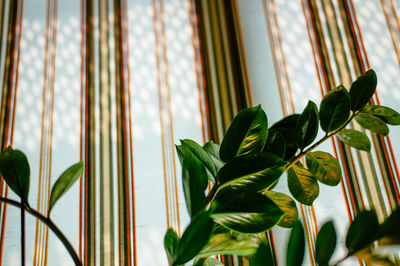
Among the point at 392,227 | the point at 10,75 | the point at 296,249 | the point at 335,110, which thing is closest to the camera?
the point at 392,227

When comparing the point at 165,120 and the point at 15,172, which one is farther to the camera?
the point at 165,120

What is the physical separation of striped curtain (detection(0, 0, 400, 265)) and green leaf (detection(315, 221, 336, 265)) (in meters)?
0.90

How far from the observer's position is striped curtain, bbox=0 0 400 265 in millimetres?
1330

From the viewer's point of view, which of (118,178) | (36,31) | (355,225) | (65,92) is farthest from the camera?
(36,31)

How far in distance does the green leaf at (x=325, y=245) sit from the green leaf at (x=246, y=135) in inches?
5.5

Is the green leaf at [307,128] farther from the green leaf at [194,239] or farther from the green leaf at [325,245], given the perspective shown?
the green leaf at [194,239]

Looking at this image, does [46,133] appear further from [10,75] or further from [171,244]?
[171,244]

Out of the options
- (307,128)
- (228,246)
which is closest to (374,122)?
(307,128)

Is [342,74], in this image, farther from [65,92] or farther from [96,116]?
[65,92]

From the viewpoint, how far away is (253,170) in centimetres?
44

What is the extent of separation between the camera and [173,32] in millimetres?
1642

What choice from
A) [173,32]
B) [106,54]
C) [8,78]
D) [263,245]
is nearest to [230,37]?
[173,32]

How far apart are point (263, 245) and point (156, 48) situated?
4.31ft

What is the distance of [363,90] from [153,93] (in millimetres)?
1085
